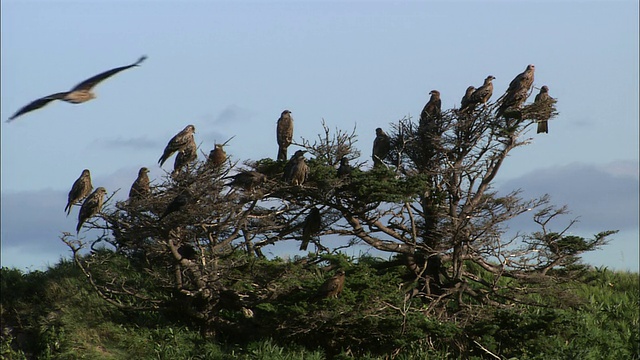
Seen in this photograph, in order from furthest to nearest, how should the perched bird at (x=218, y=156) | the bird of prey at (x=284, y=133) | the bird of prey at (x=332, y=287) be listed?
the bird of prey at (x=284, y=133) < the perched bird at (x=218, y=156) < the bird of prey at (x=332, y=287)

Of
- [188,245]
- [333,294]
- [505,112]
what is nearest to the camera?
[333,294]

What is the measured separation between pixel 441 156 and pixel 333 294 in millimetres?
3715

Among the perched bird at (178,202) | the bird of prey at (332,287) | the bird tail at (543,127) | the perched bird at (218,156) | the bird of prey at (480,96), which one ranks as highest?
the bird of prey at (480,96)

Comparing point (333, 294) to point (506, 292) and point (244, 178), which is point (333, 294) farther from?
point (506, 292)

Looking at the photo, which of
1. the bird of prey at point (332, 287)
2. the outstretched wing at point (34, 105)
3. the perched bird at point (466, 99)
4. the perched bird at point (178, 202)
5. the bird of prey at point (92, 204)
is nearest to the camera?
the outstretched wing at point (34, 105)

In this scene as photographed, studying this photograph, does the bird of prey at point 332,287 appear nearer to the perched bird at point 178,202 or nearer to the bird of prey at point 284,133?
the perched bird at point 178,202

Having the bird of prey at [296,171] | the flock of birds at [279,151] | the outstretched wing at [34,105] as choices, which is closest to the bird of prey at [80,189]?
the flock of birds at [279,151]

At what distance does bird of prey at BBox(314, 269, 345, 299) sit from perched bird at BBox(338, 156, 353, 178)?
5.80 ft

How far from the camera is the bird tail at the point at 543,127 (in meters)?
16.7

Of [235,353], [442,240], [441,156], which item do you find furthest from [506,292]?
[235,353]

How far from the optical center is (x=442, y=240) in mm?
16531

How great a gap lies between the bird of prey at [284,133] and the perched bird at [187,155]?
168 centimetres

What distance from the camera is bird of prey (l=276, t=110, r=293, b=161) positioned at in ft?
53.4

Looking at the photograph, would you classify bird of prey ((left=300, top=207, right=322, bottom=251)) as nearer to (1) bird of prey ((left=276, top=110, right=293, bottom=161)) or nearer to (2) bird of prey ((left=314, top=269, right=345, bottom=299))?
(1) bird of prey ((left=276, top=110, right=293, bottom=161))
